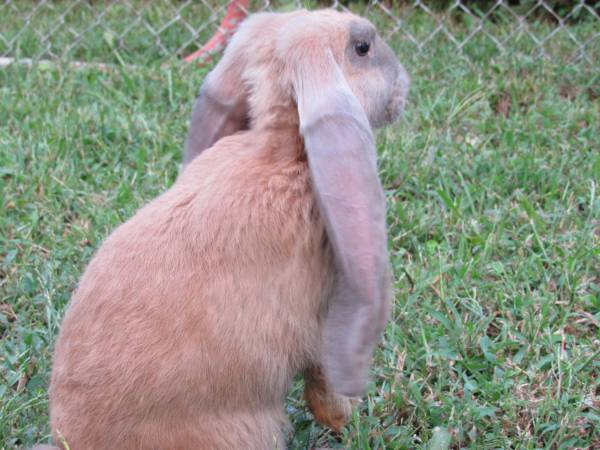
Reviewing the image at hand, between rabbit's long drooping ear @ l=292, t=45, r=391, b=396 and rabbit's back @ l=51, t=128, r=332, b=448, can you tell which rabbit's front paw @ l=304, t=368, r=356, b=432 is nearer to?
rabbit's back @ l=51, t=128, r=332, b=448

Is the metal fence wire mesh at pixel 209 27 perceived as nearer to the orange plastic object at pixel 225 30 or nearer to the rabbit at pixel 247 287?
the orange plastic object at pixel 225 30

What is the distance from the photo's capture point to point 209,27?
5.63m

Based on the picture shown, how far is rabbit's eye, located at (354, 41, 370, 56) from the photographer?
2461 millimetres

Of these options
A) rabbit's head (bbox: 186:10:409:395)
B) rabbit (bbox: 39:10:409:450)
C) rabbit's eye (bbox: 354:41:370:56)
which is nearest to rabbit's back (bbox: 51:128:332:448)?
rabbit (bbox: 39:10:409:450)

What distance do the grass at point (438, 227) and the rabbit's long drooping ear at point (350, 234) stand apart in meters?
0.48

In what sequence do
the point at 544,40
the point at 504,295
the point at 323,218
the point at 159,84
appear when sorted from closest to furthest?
1. the point at 323,218
2. the point at 504,295
3. the point at 159,84
4. the point at 544,40

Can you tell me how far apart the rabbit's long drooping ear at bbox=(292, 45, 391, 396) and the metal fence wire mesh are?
2822 millimetres

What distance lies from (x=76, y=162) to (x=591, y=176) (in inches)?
85.1

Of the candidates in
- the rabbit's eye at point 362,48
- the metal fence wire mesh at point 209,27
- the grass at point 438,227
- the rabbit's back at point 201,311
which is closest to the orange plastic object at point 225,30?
the metal fence wire mesh at point 209,27

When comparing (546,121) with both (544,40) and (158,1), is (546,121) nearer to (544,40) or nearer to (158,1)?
(544,40)

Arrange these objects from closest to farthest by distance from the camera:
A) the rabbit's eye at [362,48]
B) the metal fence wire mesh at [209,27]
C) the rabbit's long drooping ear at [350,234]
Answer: the rabbit's long drooping ear at [350,234]
the rabbit's eye at [362,48]
the metal fence wire mesh at [209,27]

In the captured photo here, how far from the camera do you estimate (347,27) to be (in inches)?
96.9

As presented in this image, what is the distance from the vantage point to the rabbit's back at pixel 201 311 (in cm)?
215

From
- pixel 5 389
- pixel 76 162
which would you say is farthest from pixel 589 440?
pixel 76 162
